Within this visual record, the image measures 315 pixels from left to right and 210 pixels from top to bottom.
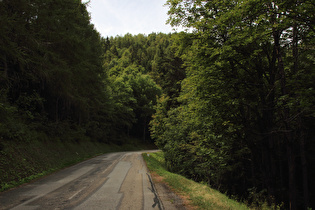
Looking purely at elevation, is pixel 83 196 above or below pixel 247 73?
below

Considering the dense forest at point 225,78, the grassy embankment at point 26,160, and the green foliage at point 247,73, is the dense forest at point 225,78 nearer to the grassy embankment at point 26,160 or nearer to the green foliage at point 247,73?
the green foliage at point 247,73

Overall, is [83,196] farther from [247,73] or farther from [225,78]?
[247,73]

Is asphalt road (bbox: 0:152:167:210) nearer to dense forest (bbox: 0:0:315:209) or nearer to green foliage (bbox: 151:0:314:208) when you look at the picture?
dense forest (bbox: 0:0:315:209)

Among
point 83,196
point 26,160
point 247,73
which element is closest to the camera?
point 83,196

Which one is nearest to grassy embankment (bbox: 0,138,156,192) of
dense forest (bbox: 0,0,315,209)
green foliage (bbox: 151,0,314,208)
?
dense forest (bbox: 0,0,315,209)

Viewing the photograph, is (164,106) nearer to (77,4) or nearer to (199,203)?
(77,4)

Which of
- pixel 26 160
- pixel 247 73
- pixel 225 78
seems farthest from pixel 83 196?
pixel 247 73

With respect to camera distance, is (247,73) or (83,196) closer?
(83,196)

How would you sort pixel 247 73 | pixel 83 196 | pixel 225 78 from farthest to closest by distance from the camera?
pixel 247 73
pixel 225 78
pixel 83 196

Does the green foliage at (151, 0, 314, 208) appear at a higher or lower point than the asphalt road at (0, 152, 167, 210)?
higher

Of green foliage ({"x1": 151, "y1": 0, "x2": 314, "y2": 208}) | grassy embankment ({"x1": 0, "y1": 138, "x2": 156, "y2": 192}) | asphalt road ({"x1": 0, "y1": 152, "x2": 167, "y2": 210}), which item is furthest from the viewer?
grassy embankment ({"x1": 0, "y1": 138, "x2": 156, "y2": 192})

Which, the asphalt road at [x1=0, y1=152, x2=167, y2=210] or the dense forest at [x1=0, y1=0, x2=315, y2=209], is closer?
the asphalt road at [x1=0, y1=152, x2=167, y2=210]

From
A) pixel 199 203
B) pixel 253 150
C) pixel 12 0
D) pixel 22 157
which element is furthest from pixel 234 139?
pixel 12 0

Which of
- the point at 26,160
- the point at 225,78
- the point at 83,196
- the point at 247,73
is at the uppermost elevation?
the point at 247,73
